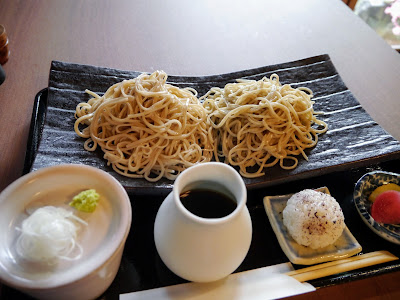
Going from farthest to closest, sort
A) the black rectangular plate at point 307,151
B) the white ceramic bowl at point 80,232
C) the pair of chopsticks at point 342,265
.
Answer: the black rectangular plate at point 307,151
the pair of chopsticks at point 342,265
the white ceramic bowl at point 80,232

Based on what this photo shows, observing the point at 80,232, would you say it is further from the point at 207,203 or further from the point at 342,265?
the point at 342,265

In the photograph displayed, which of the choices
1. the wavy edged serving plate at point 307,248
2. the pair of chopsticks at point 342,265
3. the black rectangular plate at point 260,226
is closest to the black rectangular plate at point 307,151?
the black rectangular plate at point 260,226

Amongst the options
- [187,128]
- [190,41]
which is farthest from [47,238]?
[190,41]

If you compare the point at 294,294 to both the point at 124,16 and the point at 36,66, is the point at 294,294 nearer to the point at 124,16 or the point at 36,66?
the point at 36,66

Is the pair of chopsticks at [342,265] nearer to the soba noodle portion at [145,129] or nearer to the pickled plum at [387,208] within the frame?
the pickled plum at [387,208]

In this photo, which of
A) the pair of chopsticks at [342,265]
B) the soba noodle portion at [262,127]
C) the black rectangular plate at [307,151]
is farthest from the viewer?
the soba noodle portion at [262,127]

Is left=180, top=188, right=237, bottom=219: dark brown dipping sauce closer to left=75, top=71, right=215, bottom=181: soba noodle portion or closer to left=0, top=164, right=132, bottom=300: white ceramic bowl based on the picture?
left=0, top=164, right=132, bottom=300: white ceramic bowl
